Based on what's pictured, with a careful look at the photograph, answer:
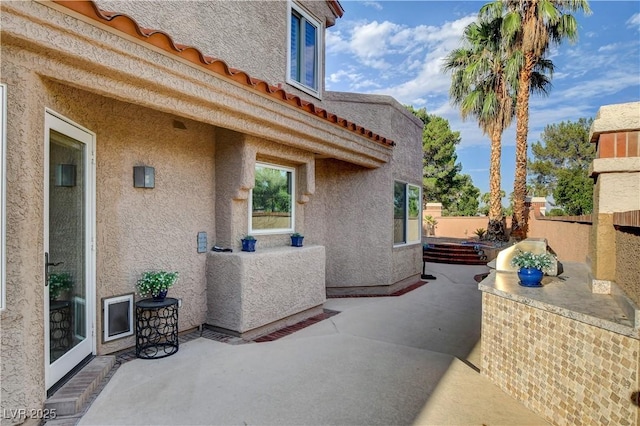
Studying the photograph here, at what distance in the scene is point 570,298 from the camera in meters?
4.70

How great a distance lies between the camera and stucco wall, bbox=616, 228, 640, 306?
395cm

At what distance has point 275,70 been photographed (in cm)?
922

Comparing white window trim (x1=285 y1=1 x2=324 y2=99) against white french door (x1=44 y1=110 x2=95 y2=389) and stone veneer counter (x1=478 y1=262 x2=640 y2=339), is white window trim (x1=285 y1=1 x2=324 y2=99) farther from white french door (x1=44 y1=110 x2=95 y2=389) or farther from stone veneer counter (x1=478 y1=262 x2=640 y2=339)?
stone veneer counter (x1=478 y1=262 x2=640 y2=339)

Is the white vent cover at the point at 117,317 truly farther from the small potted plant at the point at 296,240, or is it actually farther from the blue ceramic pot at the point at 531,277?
the blue ceramic pot at the point at 531,277

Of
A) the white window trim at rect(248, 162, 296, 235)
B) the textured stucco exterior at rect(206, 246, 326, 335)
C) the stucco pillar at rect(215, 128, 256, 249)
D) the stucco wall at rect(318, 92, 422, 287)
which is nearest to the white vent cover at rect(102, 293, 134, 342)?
the textured stucco exterior at rect(206, 246, 326, 335)

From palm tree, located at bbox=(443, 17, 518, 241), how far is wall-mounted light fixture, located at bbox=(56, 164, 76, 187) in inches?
858

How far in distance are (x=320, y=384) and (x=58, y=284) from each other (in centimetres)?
392

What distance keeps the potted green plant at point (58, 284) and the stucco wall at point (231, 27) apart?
173 inches

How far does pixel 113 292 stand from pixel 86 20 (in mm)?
4119

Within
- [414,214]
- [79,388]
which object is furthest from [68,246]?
[414,214]

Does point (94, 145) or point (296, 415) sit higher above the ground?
point (94, 145)

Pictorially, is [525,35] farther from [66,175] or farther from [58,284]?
[58,284]

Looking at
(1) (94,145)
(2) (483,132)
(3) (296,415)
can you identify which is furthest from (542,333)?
(2) (483,132)

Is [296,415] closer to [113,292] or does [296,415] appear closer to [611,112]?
[113,292]
